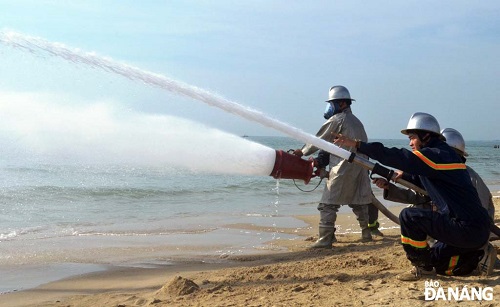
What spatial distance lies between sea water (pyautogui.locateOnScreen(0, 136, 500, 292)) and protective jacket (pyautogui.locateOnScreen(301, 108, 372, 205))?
4.35ft

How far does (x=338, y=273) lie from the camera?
589cm

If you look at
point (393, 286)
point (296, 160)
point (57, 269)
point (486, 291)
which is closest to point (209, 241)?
point (57, 269)

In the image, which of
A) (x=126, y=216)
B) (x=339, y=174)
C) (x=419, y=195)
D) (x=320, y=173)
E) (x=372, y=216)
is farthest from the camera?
(x=126, y=216)

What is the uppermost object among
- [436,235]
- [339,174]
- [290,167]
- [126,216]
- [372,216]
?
[290,167]

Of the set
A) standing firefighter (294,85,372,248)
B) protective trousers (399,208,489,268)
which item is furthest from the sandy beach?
standing firefighter (294,85,372,248)

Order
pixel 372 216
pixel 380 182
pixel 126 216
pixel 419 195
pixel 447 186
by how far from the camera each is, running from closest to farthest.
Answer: pixel 447 186 < pixel 380 182 < pixel 419 195 < pixel 372 216 < pixel 126 216

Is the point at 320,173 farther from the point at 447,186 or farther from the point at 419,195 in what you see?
the point at 447,186

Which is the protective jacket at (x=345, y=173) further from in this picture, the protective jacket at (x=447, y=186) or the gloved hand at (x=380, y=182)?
the protective jacket at (x=447, y=186)

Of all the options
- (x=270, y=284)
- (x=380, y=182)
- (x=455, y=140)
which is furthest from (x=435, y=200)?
(x=270, y=284)

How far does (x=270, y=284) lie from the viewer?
564cm

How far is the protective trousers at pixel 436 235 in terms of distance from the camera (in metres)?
4.96

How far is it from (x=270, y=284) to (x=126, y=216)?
21.8 feet

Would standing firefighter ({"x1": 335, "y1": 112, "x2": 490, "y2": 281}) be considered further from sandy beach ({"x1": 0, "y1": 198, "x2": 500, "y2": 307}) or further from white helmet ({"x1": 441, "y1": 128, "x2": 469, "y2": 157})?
white helmet ({"x1": 441, "y1": 128, "x2": 469, "y2": 157})

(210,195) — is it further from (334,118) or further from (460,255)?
(460,255)
